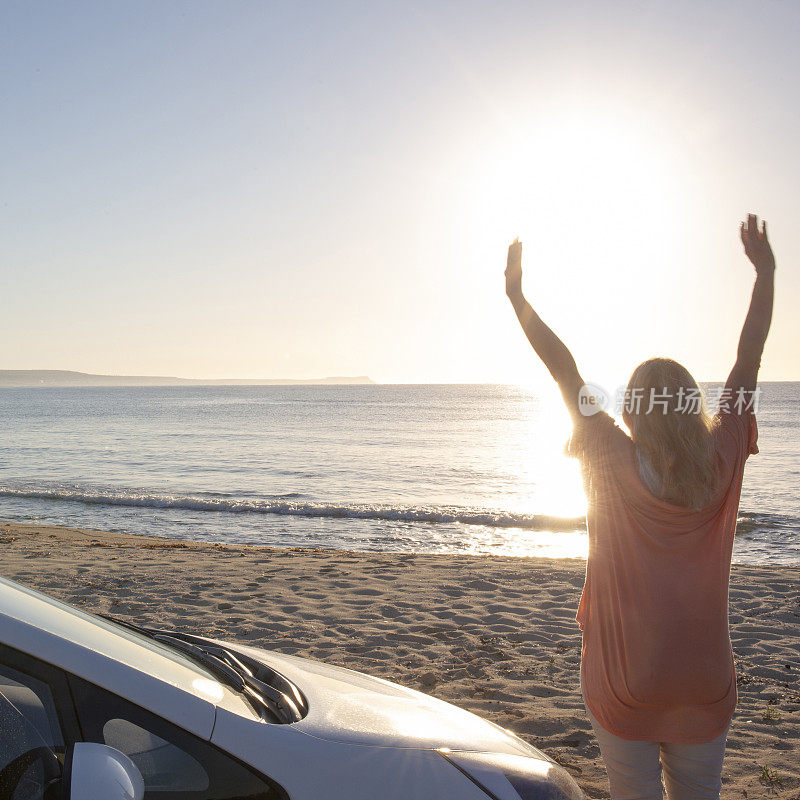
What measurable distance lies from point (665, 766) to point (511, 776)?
0.54 metres

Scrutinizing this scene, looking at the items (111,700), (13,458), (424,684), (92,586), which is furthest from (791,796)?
(13,458)

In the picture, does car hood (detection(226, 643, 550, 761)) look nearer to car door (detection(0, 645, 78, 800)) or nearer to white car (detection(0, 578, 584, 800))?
white car (detection(0, 578, 584, 800))

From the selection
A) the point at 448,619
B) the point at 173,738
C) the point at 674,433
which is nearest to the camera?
the point at 173,738

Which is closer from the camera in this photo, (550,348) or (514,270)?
(550,348)

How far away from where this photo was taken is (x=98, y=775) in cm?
142

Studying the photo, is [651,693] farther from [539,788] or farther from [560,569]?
[560,569]

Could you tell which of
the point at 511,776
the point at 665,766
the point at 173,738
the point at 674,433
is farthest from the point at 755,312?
the point at 173,738

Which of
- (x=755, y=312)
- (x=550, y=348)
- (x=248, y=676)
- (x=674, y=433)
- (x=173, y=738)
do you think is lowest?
(x=248, y=676)

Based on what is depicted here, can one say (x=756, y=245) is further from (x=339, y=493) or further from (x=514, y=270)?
(x=339, y=493)

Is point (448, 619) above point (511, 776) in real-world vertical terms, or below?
below

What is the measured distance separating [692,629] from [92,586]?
783cm

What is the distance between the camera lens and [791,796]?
3854mm

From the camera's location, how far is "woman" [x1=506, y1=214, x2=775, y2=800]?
2037 mm

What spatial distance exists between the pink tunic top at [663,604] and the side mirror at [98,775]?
55.6 inches
